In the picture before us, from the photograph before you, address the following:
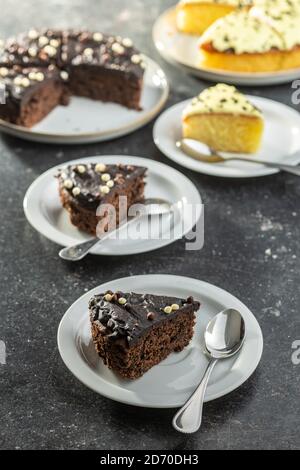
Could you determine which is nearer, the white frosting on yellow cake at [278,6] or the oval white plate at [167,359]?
the oval white plate at [167,359]

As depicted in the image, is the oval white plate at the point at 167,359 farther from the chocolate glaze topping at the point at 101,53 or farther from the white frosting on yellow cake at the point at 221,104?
the chocolate glaze topping at the point at 101,53

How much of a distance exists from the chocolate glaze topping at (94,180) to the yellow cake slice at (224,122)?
34 cm

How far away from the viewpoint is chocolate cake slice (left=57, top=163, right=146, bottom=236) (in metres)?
1.88

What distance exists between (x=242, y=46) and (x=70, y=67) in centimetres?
60

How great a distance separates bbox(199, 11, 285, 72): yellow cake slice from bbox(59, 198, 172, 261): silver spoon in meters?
0.83

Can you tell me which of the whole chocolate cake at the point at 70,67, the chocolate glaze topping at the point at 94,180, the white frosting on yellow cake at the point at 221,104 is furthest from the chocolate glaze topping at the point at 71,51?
the chocolate glaze topping at the point at 94,180

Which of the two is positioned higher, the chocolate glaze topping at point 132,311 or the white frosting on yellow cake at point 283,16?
the white frosting on yellow cake at point 283,16

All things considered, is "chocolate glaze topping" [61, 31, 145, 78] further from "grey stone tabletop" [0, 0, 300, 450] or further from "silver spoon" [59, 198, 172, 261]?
"silver spoon" [59, 198, 172, 261]

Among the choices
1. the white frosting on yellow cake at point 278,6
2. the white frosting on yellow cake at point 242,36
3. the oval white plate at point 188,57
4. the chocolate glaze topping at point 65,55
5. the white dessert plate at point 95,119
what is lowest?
the white dessert plate at point 95,119

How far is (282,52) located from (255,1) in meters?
0.33

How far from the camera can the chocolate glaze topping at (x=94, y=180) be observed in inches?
74.1

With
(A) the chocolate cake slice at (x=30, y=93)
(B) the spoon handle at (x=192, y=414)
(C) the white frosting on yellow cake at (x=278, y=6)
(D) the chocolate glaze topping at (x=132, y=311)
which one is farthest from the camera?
(C) the white frosting on yellow cake at (x=278, y=6)
